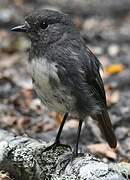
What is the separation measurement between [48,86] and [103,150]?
1488 millimetres

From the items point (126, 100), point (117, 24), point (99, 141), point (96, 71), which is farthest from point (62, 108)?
point (117, 24)

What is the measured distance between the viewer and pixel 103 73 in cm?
762

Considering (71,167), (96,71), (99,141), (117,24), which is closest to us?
(71,167)

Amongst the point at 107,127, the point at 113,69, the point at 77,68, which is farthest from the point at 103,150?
the point at 113,69

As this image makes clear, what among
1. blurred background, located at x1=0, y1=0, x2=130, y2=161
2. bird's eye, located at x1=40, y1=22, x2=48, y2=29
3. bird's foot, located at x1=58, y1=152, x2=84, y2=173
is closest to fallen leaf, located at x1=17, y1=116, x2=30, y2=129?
blurred background, located at x1=0, y1=0, x2=130, y2=161

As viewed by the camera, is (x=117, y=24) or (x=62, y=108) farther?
(x=117, y=24)

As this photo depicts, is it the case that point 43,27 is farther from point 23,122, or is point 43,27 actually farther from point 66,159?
point 23,122

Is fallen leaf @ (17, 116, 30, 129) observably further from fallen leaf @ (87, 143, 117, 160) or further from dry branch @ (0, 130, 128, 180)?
dry branch @ (0, 130, 128, 180)

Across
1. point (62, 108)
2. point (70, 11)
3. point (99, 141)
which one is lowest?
point (99, 141)

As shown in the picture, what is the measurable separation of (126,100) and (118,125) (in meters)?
0.66

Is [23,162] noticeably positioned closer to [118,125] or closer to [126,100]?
[118,125]

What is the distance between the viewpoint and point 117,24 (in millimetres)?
9828

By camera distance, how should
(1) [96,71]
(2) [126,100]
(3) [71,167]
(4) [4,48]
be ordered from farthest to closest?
1. (4) [4,48]
2. (2) [126,100]
3. (1) [96,71]
4. (3) [71,167]

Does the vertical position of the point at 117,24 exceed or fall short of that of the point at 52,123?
it exceeds it
